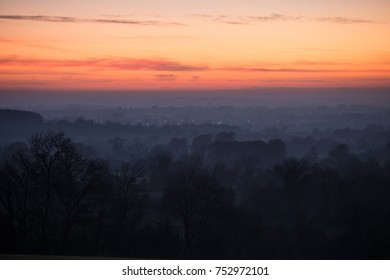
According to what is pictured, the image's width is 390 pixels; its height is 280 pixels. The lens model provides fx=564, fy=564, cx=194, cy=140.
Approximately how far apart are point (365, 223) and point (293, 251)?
2.99 meters

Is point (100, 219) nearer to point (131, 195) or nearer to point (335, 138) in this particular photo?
point (131, 195)

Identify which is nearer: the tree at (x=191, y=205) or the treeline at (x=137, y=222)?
the treeline at (x=137, y=222)

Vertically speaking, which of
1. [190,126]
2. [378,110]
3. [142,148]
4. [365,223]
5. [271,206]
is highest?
[190,126]

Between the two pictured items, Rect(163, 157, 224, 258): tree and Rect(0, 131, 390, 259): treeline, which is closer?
Rect(0, 131, 390, 259): treeline

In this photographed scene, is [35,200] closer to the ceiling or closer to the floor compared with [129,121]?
closer to the floor

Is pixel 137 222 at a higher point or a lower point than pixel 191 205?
lower

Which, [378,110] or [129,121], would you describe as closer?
[378,110]

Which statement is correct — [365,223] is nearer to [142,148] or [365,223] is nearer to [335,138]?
[142,148]

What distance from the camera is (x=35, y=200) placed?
16094 millimetres

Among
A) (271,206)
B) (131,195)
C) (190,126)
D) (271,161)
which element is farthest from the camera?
(190,126)

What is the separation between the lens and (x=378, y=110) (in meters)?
66.9
